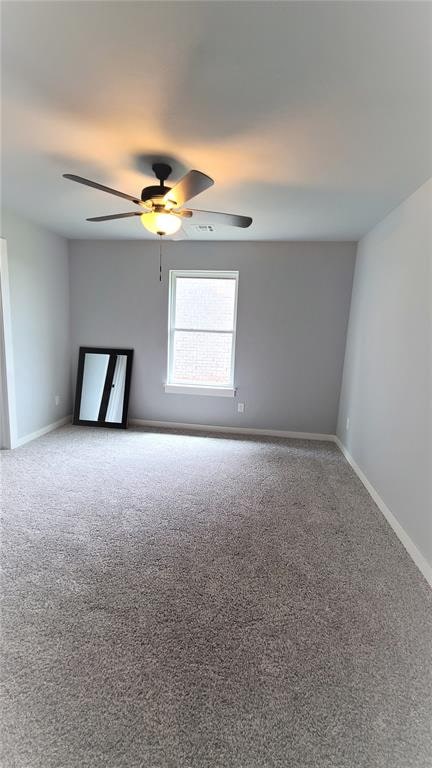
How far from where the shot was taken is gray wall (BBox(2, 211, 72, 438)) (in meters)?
3.58

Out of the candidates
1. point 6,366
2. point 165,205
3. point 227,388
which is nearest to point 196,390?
point 227,388

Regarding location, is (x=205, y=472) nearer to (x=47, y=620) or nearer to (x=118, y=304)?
(x=47, y=620)

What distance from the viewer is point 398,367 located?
8.32 feet

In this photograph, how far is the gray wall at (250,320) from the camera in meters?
4.07

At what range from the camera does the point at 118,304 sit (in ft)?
14.6

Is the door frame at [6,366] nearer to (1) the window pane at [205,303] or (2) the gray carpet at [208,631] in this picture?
(2) the gray carpet at [208,631]

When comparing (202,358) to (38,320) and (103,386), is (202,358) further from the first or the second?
(38,320)

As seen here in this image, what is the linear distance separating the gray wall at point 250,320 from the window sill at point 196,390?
0.07 meters

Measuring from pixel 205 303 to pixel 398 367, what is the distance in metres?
2.54

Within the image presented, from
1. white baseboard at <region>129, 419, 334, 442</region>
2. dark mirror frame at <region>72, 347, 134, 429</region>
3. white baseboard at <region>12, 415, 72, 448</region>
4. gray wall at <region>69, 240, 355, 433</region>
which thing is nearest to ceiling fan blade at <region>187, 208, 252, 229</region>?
gray wall at <region>69, 240, 355, 433</region>

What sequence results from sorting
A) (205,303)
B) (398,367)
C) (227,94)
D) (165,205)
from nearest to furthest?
1. (227,94)
2. (165,205)
3. (398,367)
4. (205,303)

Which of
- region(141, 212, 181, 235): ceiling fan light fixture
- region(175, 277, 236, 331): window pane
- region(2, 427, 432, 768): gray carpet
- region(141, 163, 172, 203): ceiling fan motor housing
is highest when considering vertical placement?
region(141, 163, 172, 203): ceiling fan motor housing

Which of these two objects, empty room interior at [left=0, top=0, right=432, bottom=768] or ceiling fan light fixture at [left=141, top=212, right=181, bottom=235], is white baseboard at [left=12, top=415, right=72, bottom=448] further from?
ceiling fan light fixture at [left=141, top=212, right=181, bottom=235]

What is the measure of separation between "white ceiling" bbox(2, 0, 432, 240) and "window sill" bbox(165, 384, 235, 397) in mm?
2405
